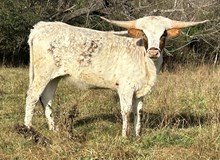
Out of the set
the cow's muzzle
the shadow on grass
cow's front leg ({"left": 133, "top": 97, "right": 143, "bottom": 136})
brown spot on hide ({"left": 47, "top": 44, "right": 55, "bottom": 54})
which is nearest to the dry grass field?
the shadow on grass

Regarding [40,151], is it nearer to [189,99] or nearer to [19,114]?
[19,114]

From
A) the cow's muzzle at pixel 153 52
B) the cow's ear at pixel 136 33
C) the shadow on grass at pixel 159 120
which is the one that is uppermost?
the cow's ear at pixel 136 33

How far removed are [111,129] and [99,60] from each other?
1143 millimetres

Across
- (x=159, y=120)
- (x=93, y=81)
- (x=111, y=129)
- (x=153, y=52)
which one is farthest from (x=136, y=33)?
(x=159, y=120)

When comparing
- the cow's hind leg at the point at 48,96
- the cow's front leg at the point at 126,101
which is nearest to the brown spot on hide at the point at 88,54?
the cow's front leg at the point at 126,101

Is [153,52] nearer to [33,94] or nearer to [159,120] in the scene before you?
[159,120]

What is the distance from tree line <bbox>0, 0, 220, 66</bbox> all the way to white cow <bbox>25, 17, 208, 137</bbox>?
344 inches

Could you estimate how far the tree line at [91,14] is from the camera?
17.4 metres

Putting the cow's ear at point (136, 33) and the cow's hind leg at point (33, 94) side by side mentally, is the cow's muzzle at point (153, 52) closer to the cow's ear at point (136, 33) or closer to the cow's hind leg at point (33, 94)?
the cow's ear at point (136, 33)

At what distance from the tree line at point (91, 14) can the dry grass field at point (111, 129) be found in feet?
18.5

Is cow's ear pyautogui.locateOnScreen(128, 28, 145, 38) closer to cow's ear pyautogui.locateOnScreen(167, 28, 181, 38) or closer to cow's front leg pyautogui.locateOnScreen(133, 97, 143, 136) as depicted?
cow's ear pyautogui.locateOnScreen(167, 28, 181, 38)

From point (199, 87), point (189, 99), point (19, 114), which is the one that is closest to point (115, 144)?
point (19, 114)

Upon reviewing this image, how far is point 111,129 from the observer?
8039 mm

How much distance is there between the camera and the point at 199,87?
465 inches
